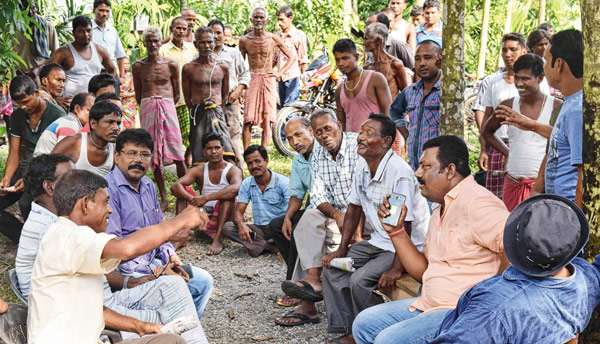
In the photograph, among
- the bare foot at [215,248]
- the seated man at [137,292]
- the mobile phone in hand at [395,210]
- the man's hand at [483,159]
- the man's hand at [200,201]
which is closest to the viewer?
the mobile phone in hand at [395,210]

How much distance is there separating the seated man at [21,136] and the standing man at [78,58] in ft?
4.37

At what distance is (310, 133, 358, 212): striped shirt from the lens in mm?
5230

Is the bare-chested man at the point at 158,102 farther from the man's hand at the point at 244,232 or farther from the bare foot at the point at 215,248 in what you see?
the man's hand at the point at 244,232

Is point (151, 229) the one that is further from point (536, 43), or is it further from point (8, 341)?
point (536, 43)

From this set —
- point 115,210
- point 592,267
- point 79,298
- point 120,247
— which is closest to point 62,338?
point 79,298

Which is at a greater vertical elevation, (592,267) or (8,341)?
(592,267)

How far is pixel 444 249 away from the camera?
3.36 m

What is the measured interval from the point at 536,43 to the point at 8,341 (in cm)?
525

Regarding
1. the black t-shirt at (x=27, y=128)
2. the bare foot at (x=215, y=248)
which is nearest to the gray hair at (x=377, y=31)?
the bare foot at (x=215, y=248)

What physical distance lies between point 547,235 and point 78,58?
648 centimetres

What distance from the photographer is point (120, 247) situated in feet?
9.64

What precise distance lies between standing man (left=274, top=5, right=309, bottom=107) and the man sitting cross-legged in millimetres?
5380

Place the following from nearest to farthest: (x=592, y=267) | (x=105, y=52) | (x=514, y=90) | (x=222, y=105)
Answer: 1. (x=592, y=267)
2. (x=514, y=90)
3. (x=105, y=52)
4. (x=222, y=105)

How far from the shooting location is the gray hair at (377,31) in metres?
6.81
